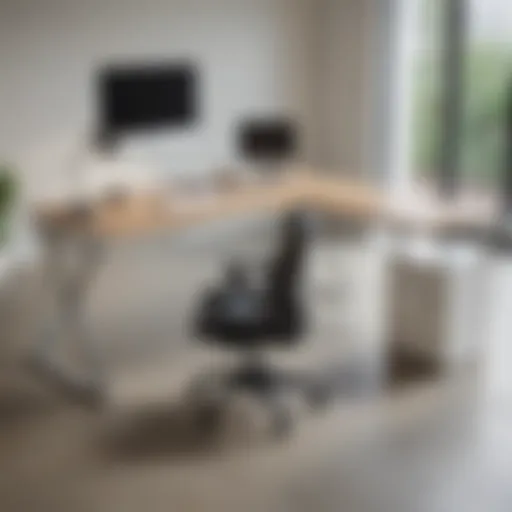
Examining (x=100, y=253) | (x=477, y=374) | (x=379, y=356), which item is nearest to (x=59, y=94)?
(x=100, y=253)

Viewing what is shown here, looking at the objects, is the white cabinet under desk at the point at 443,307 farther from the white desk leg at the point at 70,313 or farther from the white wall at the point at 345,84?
the white wall at the point at 345,84

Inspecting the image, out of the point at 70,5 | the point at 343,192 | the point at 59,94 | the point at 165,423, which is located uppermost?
the point at 70,5

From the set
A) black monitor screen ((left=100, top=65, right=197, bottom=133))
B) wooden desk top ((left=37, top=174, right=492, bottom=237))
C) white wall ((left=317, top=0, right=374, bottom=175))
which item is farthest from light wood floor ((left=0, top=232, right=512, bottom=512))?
white wall ((left=317, top=0, right=374, bottom=175))

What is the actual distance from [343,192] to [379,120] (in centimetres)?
190

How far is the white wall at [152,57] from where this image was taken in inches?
296

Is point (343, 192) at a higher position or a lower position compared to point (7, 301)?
higher

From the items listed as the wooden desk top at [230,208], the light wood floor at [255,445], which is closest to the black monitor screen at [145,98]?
the wooden desk top at [230,208]

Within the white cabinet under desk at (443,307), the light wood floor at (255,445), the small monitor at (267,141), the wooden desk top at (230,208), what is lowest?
the light wood floor at (255,445)

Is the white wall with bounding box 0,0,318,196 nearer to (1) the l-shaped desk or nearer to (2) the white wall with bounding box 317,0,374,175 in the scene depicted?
(2) the white wall with bounding box 317,0,374,175

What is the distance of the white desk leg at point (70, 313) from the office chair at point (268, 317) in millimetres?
799

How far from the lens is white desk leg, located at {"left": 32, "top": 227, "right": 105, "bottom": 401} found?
5.55 metres

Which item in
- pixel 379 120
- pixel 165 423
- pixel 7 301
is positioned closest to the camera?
pixel 165 423

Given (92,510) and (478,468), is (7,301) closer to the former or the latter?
(92,510)

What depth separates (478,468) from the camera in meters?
4.38
